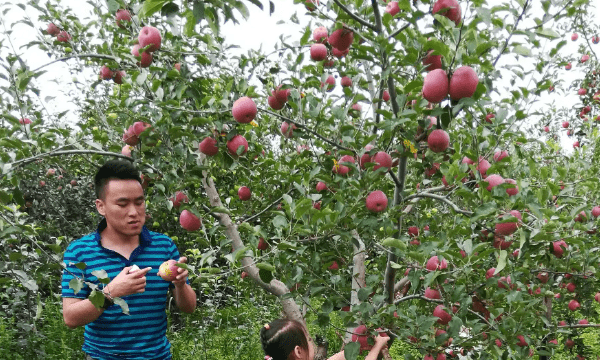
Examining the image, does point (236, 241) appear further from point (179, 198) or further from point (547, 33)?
point (547, 33)

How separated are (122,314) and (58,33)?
1880 millimetres

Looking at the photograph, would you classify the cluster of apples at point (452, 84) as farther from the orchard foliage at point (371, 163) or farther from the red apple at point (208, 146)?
the red apple at point (208, 146)

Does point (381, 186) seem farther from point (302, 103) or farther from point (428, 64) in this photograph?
point (428, 64)

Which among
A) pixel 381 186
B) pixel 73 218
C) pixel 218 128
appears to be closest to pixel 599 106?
pixel 381 186

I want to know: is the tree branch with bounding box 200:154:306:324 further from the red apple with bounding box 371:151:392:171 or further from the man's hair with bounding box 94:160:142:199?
the red apple with bounding box 371:151:392:171

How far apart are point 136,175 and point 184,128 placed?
0.96ft

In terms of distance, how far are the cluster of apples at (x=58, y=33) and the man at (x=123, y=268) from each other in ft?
4.07

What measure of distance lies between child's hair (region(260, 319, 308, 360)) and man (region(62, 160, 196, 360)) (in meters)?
0.47

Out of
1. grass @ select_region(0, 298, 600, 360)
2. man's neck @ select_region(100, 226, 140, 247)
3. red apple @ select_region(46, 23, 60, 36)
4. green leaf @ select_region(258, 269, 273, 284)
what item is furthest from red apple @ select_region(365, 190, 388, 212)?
red apple @ select_region(46, 23, 60, 36)

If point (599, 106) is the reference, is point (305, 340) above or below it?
below

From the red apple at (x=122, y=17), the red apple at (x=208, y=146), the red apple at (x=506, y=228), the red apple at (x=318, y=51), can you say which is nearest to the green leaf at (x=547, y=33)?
the red apple at (x=506, y=228)

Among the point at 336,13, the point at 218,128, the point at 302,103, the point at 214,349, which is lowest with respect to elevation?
the point at 214,349

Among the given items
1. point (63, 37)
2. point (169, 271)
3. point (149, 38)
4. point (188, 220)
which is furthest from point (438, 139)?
point (63, 37)

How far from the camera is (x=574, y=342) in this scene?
13.2 ft
